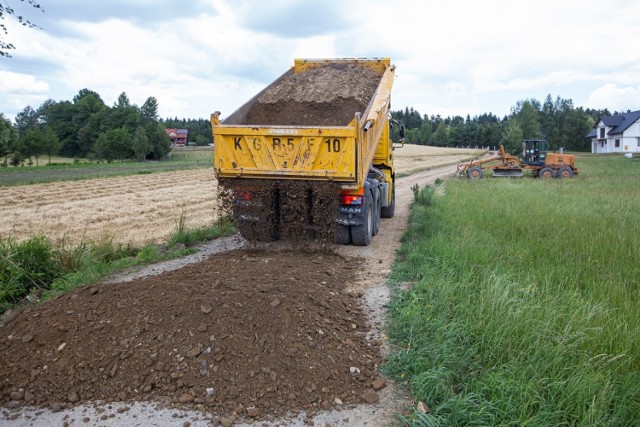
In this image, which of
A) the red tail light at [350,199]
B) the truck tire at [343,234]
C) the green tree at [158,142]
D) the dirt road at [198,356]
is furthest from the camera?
the green tree at [158,142]

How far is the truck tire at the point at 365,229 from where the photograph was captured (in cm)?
900

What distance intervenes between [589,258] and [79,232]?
10025 mm

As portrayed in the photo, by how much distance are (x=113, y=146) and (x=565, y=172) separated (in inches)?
1890

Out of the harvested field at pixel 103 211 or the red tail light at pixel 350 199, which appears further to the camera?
the harvested field at pixel 103 211

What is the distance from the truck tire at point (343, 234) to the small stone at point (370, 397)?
17.1 ft

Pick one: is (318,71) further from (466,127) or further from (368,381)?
(466,127)

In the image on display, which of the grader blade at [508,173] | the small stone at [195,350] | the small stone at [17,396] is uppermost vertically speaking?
the grader blade at [508,173]

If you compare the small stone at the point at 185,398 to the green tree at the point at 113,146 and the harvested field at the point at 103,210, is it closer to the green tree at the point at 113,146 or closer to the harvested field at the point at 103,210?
the harvested field at the point at 103,210

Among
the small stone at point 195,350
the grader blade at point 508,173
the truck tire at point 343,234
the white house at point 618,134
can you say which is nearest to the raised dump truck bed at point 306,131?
the truck tire at point 343,234

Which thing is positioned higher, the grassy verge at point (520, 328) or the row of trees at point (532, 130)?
the row of trees at point (532, 130)

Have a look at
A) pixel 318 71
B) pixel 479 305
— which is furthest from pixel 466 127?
pixel 479 305

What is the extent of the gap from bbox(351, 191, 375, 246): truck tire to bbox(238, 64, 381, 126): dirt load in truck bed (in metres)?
1.51

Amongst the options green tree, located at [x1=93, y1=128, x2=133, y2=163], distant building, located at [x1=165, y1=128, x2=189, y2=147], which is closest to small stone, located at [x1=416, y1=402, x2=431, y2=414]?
green tree, located at [x1=93, y1=128, x2=133, y2=163]

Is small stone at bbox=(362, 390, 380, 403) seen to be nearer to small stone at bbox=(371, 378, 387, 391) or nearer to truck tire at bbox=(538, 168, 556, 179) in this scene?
small stone at bbox=(371, 378, 387, 391)
